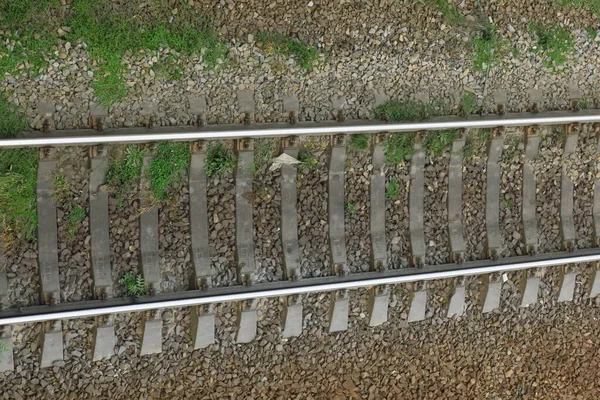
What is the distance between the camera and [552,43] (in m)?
7.30

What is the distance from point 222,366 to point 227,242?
4.01 ft

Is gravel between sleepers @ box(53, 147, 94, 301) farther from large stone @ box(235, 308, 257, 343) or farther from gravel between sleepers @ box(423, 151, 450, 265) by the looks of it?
gravel between sleepers @ box(423, 151, 450, 265)

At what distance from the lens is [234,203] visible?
6.38 m

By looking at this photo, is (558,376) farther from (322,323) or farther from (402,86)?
(402,86)

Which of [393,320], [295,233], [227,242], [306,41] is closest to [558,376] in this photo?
[393,320]

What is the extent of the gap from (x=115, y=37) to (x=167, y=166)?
4.07ft

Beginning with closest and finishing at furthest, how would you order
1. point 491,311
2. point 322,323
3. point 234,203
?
point 234,203 → point 322,323 → point 491,311

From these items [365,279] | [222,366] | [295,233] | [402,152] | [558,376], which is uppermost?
[402,152]

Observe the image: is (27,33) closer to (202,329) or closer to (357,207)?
(202,329)

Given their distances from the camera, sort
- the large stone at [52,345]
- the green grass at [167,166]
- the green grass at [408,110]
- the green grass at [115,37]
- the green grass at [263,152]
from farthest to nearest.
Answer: the green grass at [408,110], the green grass at [263,152], the green grass at [167,166], the green grass at [115,37], the large stone at [52,345]

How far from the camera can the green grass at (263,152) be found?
252 inches

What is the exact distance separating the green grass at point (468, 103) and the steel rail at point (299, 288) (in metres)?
1.59

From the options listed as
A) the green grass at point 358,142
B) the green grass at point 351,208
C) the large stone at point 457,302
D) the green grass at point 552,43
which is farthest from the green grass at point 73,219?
the green grass at point 552,43

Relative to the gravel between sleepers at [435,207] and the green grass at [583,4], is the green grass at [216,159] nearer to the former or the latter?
the gravel between sleepers at [435,207]
